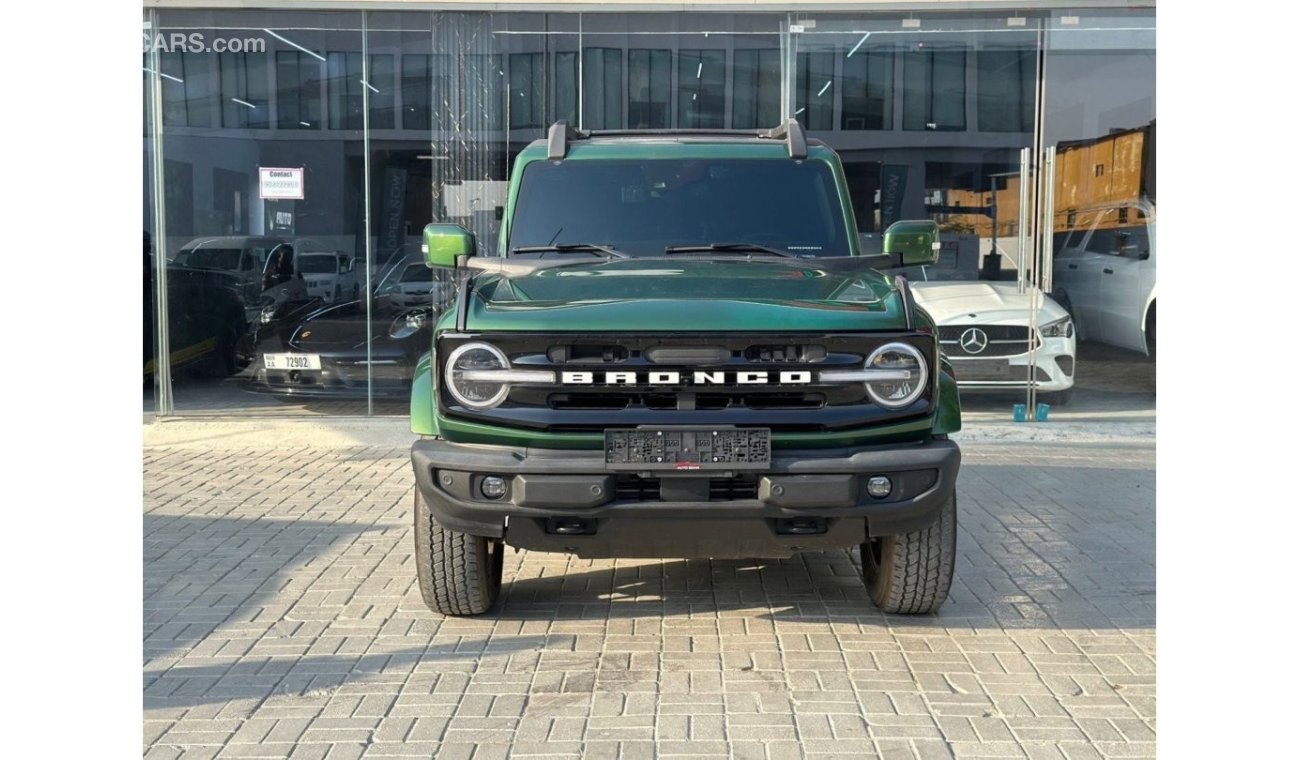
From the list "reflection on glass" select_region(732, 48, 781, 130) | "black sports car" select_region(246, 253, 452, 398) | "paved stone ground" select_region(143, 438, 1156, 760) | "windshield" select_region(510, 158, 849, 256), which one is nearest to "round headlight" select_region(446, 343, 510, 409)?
"paved stone ground" select_region(143, 438, 1156, 760)

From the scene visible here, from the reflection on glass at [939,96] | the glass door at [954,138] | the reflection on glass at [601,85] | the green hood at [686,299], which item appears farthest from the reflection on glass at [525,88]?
the green hood at [686,299]

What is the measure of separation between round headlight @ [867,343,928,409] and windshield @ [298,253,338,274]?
785cm

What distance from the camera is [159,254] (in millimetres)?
11883

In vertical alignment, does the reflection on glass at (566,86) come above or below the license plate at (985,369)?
above

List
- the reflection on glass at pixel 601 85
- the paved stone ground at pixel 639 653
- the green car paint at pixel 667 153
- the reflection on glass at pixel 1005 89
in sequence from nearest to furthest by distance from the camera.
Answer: the paved stone ground at pixel 639 653
the green car paint at pixel 667 153
the reflection on glass at pixel 1005 89
the reflection on glass at pixel 601 85

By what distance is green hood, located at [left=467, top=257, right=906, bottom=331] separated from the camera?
16.0ft

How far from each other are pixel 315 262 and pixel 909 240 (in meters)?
7.04

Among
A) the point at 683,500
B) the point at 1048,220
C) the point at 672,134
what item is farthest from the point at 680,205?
the point at 1048,220

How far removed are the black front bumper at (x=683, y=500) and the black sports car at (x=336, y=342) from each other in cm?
702

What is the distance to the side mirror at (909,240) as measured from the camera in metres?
6.12

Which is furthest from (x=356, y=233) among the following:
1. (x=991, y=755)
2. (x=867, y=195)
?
(x=991, y=755)

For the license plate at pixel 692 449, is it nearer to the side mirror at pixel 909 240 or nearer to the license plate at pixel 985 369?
the side mirror at pixel 909 240

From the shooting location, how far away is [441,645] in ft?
17.5
